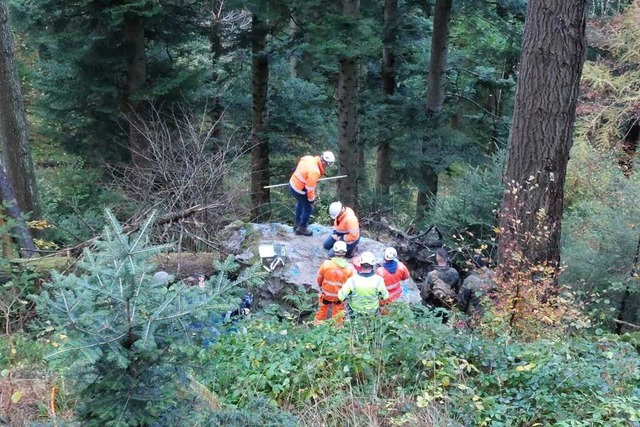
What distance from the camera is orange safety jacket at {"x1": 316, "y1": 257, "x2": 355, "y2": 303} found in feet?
25.3

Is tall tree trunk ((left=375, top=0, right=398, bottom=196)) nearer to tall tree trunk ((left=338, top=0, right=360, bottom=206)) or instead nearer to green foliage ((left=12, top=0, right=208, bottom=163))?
tall tree trunk ((left=338, top=0, right=360, bottom=206))

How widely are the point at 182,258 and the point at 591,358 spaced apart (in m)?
6.85

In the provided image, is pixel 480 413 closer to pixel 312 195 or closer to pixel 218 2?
pixel 312 195

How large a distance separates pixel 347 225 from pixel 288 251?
1.16 m

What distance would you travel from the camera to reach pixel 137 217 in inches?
367

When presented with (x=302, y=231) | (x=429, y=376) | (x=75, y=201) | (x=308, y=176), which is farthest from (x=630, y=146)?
(x=429, y=376)

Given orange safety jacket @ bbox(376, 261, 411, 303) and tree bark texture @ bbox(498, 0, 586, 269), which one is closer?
tree bark texture @ bbox(498, 0, 586, 269)

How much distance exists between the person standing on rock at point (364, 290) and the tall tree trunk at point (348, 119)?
20.8 feet

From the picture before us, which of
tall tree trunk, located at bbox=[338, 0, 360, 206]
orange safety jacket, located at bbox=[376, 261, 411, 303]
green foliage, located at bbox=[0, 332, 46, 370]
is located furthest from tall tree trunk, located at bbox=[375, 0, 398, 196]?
green foliage, located at bbox=[0, 332, 46, 370]

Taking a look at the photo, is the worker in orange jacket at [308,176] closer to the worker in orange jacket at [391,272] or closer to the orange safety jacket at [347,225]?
the orange safety jacket at [347,225]

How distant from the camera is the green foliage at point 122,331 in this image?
2652mm

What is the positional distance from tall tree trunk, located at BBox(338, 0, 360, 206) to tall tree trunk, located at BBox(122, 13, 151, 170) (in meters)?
4.53

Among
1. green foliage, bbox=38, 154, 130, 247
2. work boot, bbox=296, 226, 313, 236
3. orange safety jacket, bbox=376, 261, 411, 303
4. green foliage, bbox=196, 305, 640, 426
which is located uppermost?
green foliage, bbox=196, 305, 640, 426

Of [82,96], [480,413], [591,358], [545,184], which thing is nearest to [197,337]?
[480,413]
